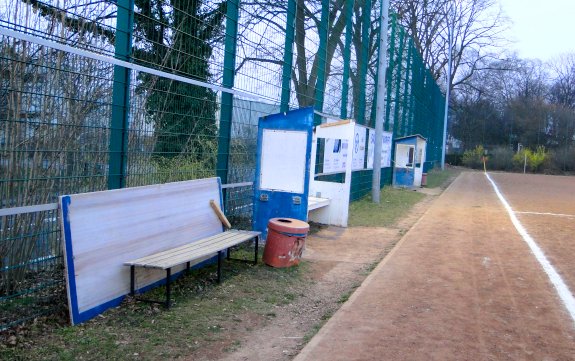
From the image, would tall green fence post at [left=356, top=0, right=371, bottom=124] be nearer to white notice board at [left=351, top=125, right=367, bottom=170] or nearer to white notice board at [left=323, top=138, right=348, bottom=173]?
white notice board at [left=351, top=125, right=367, bottom=170]

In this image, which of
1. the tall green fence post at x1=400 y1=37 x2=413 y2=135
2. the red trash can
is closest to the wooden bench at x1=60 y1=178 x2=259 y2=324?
the red trash can

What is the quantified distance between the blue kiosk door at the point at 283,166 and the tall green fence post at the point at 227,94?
24.0 inches

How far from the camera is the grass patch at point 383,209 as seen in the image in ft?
42.0

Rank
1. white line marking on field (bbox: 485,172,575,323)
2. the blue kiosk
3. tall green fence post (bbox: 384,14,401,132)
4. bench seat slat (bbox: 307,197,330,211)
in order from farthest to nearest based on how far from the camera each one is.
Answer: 1. the blue kiosk
2. tall green fence post (bbox: 384,14,401,132)
3. bench seat slat (bbox: 307,197,330,211)
4. white line marking on field (bbox: 485,172,575,323)

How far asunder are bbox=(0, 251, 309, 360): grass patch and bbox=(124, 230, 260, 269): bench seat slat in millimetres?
405

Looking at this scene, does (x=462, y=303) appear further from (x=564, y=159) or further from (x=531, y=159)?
(x=564, y=159)

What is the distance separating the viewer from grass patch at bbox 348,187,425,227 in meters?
12.8

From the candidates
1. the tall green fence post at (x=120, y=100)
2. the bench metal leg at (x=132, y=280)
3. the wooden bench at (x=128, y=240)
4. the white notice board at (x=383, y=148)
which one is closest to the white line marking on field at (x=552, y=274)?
the wooden bench at (x=128, y=240)

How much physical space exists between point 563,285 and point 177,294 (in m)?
4.92

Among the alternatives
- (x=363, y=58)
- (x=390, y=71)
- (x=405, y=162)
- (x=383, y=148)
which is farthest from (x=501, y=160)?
(x=363, y=58)

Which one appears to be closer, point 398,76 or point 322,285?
point 322,285

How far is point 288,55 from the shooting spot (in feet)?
33.1

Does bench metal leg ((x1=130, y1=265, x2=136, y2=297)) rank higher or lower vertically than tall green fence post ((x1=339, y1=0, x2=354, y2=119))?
lower

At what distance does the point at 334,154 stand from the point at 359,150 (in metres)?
3.34
